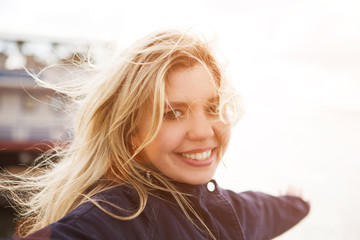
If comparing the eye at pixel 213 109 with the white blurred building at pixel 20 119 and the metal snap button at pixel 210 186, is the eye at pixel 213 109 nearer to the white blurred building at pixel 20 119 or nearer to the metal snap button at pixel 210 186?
the metal snap button at pixel 210 186

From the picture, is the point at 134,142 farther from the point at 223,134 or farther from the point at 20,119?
the point at 20,119

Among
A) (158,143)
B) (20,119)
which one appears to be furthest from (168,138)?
(20,119)

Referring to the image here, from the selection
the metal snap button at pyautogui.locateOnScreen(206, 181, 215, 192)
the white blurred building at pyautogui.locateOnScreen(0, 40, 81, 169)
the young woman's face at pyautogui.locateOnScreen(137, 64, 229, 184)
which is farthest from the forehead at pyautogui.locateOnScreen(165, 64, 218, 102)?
the white blurred building at pyautogui.locateOnScreen(0, 40, 81, 169)

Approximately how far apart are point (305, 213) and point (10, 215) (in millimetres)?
10295

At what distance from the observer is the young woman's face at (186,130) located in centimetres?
101

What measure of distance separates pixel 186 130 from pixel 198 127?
0.03 metres

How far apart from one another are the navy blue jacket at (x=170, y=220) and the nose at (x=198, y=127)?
14cm

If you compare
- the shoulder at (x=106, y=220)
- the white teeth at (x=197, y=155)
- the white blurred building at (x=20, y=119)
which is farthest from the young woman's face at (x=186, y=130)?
the white blurred building at (x=20, y=119)

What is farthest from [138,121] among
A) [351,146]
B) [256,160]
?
[351,146]

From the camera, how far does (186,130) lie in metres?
1.02

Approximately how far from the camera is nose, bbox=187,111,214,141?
3.34 ft

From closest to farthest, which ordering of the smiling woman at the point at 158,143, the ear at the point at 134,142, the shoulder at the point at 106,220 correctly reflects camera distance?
the shoulder at the point at 106,220
the smiling woman at the point at 158,143
the ear at the point at 134,142

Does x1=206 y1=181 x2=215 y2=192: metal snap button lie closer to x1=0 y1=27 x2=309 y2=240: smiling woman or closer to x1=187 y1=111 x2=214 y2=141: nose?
x1=0 y1=27 x2=309 y2=240: smiling woman

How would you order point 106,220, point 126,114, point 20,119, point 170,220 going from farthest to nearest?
point 20,119
point 126,114
point 170,220
point 106,220
